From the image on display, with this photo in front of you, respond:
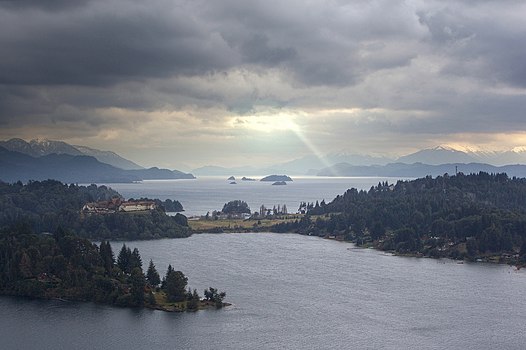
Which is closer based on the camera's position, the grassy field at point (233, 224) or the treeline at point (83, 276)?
the treeline at point (83, 276)

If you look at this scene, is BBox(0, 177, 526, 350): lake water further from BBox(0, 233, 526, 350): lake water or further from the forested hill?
the forested hill

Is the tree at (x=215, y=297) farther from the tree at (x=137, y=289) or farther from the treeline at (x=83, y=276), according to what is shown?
the tree at (x=137, y=289)

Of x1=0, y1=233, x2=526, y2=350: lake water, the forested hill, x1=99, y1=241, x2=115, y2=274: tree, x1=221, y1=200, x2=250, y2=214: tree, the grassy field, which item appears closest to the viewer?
x1=0, y1=233, x2=526, y2=350: lake water

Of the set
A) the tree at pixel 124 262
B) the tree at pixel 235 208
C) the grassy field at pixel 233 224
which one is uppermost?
the tree at pixel 235 208

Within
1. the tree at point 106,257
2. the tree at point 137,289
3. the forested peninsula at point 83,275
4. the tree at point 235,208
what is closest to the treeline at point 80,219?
the tree at point 235,208

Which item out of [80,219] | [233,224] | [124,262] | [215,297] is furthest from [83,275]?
[233,224]

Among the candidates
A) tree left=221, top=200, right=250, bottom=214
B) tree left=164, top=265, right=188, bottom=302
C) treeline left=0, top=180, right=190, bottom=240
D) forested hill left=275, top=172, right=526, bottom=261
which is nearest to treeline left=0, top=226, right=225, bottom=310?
tree left=164, top=265, right=188, bottom=302
